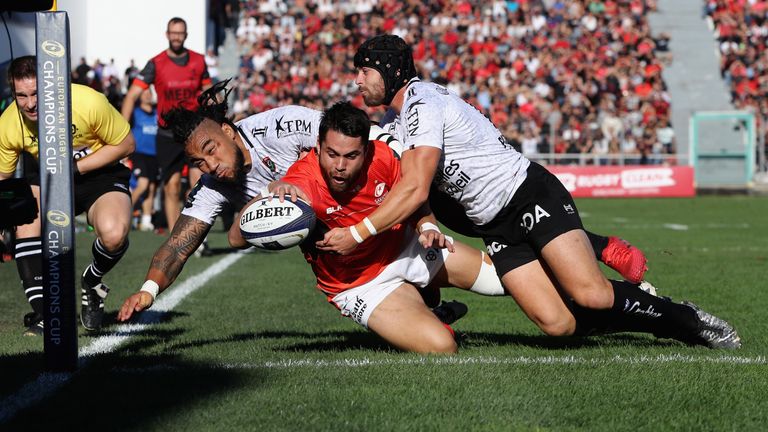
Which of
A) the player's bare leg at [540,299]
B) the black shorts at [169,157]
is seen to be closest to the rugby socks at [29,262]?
the player's bare leg at [540,299]

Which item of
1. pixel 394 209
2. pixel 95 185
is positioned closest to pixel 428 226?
pixel 394 209

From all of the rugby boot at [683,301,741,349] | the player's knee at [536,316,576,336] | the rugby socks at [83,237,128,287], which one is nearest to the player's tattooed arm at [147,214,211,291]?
the rugby socks at [83,237,128,287]

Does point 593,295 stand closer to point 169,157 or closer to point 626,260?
point 626,260

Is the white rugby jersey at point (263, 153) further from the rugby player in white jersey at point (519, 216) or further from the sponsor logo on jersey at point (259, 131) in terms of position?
the rugby player in white jersey at point (519, 216)

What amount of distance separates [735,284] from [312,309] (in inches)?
A: 148

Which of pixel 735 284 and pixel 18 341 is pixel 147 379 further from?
pixel 735 284

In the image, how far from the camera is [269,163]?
19.7 feet

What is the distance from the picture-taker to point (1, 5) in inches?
180

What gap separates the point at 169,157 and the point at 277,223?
841cm

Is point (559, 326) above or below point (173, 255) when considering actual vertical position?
below

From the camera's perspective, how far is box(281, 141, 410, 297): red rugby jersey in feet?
18.2

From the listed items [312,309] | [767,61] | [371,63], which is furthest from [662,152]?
[371,63]

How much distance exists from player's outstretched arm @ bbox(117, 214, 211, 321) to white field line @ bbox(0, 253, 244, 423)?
497 mm

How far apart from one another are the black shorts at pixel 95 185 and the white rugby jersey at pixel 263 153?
1352 mm
